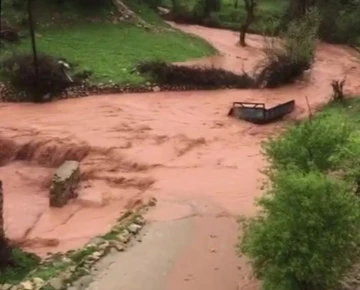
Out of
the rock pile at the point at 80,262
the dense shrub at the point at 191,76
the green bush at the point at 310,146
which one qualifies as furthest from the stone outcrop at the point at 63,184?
the dense shrub at the point at 191,76

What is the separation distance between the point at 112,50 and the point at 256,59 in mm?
5530

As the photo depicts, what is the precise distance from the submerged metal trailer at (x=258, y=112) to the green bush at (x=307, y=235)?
1089 cm

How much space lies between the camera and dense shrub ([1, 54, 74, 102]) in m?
23.2

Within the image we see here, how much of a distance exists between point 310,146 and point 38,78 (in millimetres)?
12810

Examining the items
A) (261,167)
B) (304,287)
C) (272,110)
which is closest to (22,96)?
(272,110)

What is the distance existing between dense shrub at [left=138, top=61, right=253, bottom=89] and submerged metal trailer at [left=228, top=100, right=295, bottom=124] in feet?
11.1

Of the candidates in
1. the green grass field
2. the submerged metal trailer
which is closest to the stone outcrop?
the submerged metal trailer

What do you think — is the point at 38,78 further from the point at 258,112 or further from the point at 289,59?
the point at 289,59

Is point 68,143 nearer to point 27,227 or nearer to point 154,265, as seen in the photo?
point 27,227

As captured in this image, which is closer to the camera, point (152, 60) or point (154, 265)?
point (154, 265)

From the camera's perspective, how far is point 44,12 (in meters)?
29.4

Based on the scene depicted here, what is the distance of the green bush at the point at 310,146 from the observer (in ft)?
39.7

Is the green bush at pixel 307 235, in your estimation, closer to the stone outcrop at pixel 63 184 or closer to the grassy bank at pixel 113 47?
the stone outcrop at pixel 63 184

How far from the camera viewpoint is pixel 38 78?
912 inches
